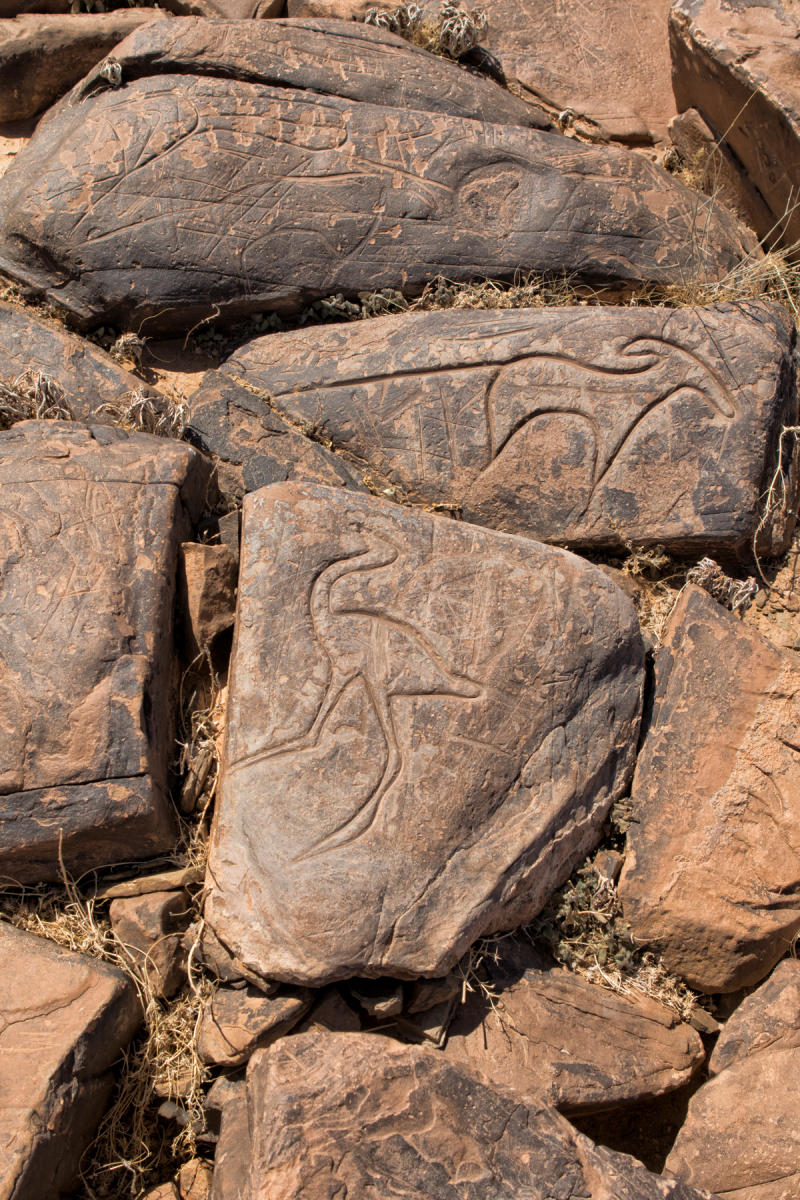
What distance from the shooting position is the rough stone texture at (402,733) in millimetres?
3055

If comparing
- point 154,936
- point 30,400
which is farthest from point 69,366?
point 154,936

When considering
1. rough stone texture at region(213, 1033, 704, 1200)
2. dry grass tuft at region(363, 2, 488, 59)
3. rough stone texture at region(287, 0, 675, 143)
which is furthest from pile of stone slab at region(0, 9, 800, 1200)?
rough stone texture at region(287, 0, 675, 143)

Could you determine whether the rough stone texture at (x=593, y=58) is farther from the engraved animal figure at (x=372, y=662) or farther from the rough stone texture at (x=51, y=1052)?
the rough stone texture at (x=51, y=1052)

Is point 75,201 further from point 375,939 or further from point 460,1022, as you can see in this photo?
point 460,1022

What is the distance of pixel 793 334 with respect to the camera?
4340 millimetres

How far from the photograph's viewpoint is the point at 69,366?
4098 millimetres

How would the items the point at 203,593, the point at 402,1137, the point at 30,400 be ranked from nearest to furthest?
the point at 402,1137, the point at 203,593, the point at 30,400

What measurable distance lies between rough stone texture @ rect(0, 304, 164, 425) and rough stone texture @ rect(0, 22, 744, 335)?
0.25 metres

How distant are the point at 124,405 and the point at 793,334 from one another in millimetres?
3014

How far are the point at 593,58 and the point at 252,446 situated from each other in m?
3.32

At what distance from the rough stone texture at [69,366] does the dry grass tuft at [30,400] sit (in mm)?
87

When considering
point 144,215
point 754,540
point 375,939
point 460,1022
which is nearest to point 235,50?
point 144,215

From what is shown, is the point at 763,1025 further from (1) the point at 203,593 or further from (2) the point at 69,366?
(2) the point at 69,366

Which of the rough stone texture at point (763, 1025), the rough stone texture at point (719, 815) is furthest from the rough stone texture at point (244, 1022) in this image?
the rough stone texture at point (763, 1025)
